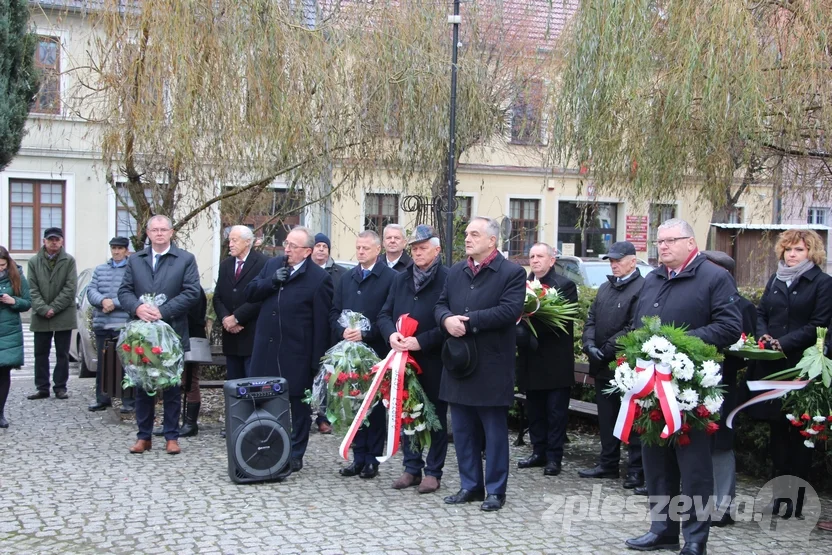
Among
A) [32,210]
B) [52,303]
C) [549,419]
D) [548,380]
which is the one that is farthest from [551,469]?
[32,210]

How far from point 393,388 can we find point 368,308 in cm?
93

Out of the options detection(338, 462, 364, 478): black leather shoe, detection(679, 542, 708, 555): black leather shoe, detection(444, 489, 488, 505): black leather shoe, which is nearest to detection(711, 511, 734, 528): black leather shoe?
detection(679, 542, 708, 555): black leather shoe

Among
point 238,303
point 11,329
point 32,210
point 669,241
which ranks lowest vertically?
point 11,329

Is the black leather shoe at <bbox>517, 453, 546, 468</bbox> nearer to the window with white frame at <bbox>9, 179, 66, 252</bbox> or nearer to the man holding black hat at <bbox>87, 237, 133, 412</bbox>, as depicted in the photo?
the man holding black hat at <bbox>87, 237, 133, 412</bbox>

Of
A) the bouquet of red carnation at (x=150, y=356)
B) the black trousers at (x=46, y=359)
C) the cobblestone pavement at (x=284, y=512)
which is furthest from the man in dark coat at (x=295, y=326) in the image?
the black trousers at (x=46, y=359)

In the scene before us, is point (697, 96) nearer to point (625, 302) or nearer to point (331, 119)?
point (625, 302)

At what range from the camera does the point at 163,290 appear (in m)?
8.33

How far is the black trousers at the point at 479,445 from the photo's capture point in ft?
21.6

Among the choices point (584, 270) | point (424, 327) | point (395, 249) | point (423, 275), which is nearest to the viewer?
point (424, 327)

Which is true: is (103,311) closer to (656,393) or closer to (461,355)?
(461,355)

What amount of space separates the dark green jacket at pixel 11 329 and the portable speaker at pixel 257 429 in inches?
132

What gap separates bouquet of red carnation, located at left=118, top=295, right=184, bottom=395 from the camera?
7.93 metres

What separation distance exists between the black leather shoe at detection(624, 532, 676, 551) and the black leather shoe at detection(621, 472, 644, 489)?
1.53 m

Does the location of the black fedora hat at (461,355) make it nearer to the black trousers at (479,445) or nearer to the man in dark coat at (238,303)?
the black trousers at (479,445)
